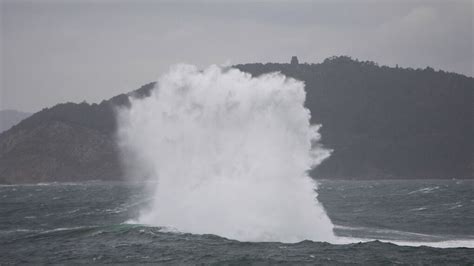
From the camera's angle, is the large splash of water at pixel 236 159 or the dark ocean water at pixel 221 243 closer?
the dark ocean water at pixel 221 243

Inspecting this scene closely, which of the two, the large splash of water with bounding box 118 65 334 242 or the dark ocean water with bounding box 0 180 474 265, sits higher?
the large splash of water with bounding box 118 65 334 242

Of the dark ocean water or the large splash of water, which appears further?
the large splash of water

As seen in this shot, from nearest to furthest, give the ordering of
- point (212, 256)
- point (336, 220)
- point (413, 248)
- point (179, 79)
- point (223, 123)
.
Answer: point (212, 256)
point (413, 248)
point (223, 123)
point (179, 79)
point (336, 220)

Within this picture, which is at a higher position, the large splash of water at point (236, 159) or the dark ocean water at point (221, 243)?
the large splash of water at point (236, 159)

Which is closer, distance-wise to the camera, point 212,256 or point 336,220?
point 212,256

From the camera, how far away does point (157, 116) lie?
54.6 m

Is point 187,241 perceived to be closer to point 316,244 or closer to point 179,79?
point 316,244

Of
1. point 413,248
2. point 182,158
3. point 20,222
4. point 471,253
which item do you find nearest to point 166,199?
point 182,158

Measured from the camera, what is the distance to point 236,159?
4697 cm

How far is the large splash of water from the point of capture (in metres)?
44.0

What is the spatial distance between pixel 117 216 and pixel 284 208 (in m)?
20.0

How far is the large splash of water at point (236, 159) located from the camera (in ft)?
144

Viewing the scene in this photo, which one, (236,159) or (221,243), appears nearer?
(221,243)

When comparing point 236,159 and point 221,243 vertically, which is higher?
point 236,159
